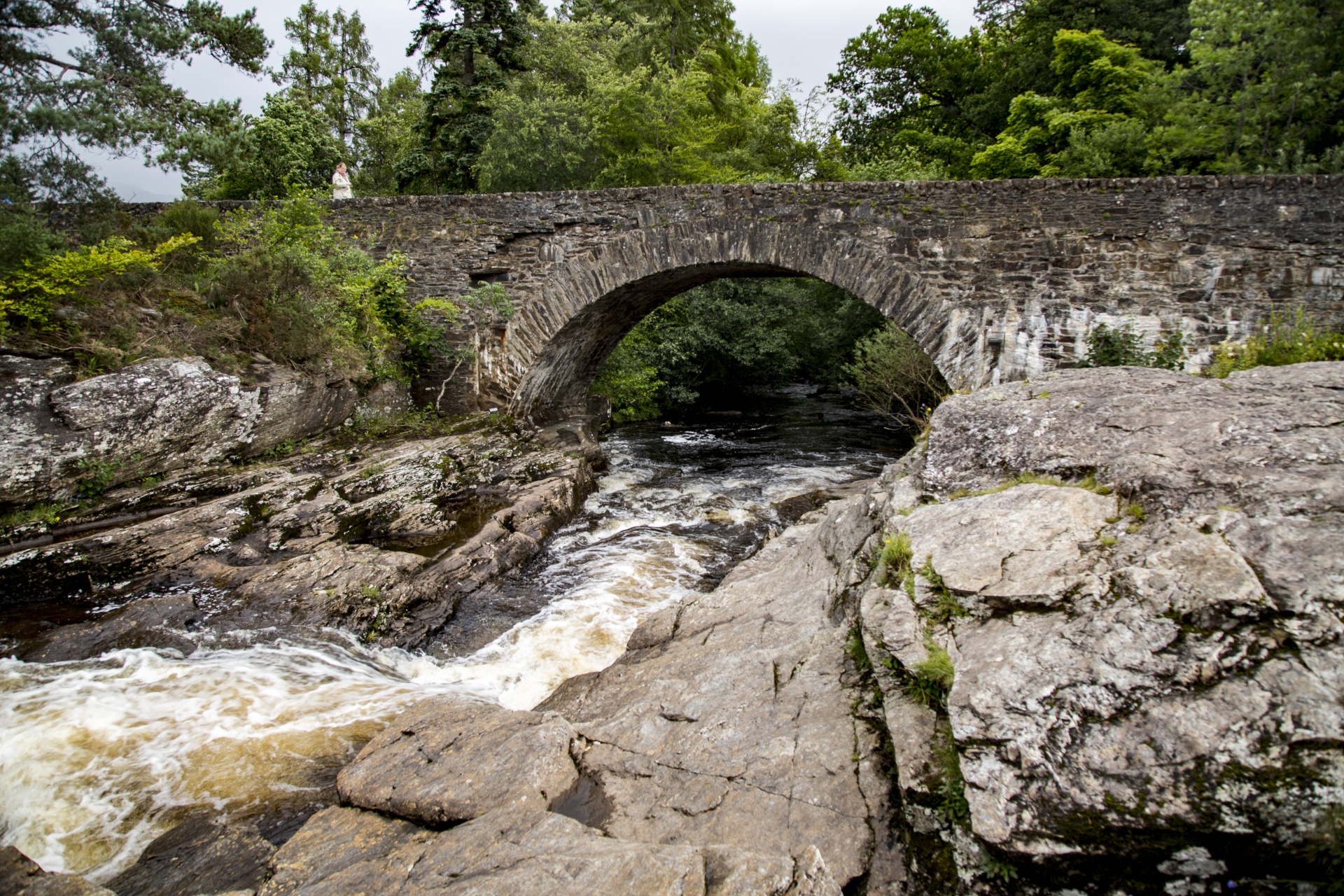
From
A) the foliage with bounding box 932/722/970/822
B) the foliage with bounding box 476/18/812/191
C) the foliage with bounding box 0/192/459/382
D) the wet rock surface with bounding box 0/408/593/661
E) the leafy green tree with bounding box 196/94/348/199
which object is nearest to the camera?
the foliage with bounding box 932/722/970/822

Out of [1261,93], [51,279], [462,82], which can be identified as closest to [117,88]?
[51,279]

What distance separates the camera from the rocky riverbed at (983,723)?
7.20 ft

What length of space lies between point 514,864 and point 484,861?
0.47 feet

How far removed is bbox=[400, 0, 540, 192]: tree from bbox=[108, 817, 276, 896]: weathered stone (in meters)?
19.3

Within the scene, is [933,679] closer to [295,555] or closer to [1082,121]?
[295,555]

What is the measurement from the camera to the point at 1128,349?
848 cm

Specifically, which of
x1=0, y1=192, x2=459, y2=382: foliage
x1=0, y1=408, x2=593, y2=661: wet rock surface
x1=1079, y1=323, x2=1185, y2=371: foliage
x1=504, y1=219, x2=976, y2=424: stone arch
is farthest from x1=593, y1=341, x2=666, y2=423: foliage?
x1=1079, y1=323, x2=1185, y2=371: foliage

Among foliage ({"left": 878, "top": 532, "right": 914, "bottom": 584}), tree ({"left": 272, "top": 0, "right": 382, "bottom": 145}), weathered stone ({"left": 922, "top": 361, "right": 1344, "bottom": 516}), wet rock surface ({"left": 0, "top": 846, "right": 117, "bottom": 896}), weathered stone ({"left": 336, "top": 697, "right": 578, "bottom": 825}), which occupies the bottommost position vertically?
weathered stone ({"left": 336, "top": 697, "right": 578, "bottom": 825})

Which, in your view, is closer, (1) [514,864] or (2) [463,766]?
(1) [514,864]

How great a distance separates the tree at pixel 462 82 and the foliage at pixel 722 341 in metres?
7.85

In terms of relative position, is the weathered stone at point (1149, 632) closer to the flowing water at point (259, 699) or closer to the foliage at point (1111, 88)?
the flowing water at point (259, 699)

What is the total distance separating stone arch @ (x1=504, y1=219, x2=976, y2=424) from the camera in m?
9.46

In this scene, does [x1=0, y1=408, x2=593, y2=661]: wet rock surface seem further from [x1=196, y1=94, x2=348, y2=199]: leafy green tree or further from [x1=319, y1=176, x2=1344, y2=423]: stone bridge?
[x1=196, y1=94, x2=348, y2=199]: leafy green tree

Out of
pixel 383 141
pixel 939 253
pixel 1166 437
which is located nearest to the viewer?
pixel 1166 437
